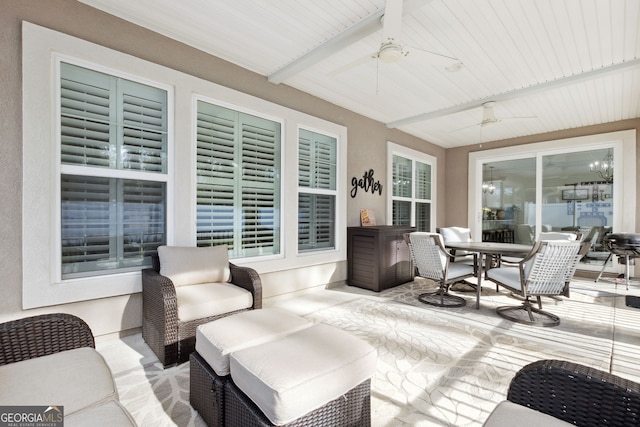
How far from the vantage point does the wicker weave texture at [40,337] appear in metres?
1.38

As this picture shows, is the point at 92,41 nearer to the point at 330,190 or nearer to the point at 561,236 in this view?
the point at 330,190

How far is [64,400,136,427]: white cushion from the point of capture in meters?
0.96

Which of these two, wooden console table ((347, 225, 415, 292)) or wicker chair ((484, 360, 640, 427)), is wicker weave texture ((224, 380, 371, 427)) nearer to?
wicker chair ((484, 360, 640, 427))

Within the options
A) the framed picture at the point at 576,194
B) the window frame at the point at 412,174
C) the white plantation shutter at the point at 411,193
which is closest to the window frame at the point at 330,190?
the window frame at the point at 412,174

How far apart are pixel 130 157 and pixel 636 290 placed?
23.1ft

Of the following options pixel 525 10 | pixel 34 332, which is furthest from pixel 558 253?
pixel 34 332

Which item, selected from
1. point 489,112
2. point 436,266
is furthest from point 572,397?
point 489,112

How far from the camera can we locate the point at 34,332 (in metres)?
1.42

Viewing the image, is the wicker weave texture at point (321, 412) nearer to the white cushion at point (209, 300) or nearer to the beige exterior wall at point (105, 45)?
the white cushion at point (209, 300)

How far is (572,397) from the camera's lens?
104 cm

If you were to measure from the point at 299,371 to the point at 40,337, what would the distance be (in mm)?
1300

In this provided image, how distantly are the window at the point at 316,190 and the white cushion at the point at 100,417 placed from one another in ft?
10.9

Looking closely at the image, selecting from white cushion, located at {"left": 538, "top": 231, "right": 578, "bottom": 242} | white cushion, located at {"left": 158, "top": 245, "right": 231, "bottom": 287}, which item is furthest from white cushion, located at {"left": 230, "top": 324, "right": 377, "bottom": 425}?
white cushion, located at {"left": 538, "top": 231, "right": 578, "bottom": 242}

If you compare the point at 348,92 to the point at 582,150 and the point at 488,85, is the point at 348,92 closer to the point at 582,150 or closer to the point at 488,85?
the point at 488,85
